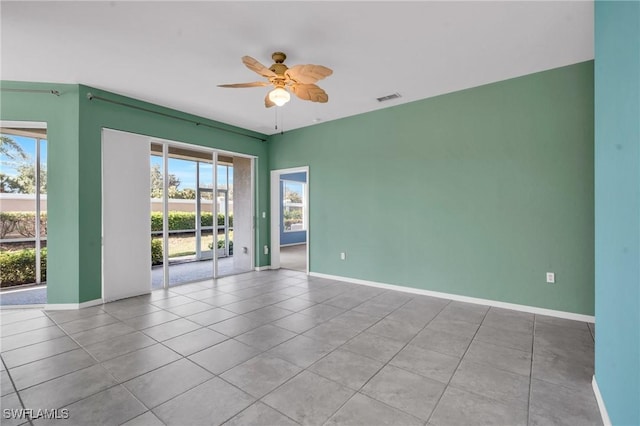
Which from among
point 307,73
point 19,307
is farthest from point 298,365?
point 19,307

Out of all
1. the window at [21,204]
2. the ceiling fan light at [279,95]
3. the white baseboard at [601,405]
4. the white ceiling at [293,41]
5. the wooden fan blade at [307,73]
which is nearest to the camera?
the white baseboard at [601,405]

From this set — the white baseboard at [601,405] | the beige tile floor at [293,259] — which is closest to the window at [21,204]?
the beige tile floor at [293,259]

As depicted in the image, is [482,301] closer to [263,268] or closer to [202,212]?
[263,268]

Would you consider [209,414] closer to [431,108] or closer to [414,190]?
[414,190]

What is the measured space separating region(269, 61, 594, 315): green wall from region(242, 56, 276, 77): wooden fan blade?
2.62 meters

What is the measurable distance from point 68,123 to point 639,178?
5670 millimetres

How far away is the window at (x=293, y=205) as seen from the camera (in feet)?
35.6

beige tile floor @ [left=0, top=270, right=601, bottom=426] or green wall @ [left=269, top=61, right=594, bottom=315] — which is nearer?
beige tile floor @ [left=0, top=270, right=601, bottom=426]

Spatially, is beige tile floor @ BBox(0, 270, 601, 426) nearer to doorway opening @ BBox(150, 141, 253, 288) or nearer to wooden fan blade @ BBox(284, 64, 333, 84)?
doorway opening @ BBox(150, 141, 253, 288)

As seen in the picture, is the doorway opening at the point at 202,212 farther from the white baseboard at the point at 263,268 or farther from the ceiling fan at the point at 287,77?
the ceiling fan at the point at 287,77

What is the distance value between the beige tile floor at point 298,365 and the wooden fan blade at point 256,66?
8.74 ft

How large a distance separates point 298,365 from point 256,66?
2.71m

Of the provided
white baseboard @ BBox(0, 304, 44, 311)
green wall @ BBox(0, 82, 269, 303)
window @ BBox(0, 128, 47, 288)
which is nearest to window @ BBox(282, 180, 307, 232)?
window @ BBox(0, 128, 47, 288)

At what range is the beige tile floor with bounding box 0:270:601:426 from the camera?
1929mm
